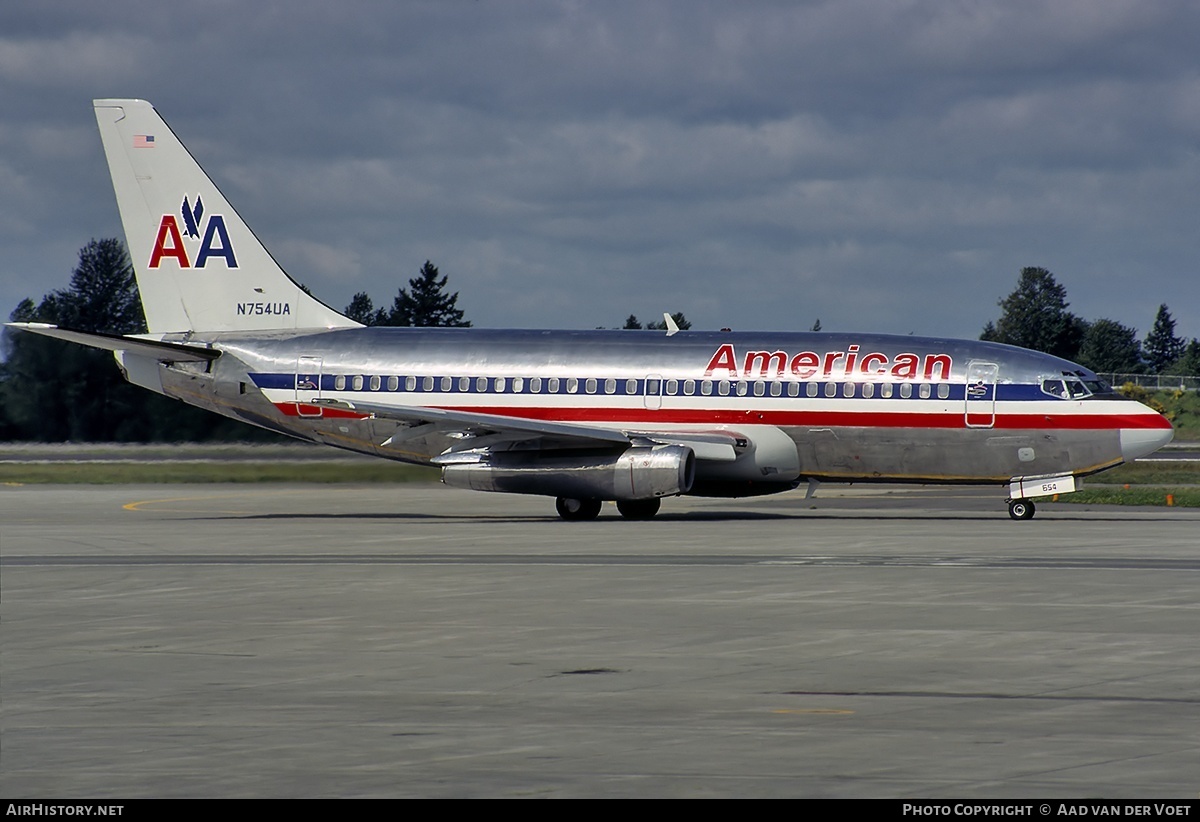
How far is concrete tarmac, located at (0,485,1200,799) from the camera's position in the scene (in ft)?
31.3

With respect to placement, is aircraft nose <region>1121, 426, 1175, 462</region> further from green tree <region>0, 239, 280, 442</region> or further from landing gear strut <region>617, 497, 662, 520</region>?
green tree <region>0, 239, 280, 442</region>

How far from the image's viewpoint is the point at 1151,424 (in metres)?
34.0

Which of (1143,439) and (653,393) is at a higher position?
(653,393)

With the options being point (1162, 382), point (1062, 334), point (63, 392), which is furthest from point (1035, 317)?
point (63, 392)

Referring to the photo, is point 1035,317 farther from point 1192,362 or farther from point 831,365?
point 831,365

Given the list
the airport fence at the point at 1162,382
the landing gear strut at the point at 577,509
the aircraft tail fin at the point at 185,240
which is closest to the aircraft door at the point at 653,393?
the landing gear strut at the point at 577,509

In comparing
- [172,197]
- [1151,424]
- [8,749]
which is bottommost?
[8,749]

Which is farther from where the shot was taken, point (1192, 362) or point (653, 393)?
point (1192, 362)

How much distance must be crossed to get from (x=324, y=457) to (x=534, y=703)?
33361 mm

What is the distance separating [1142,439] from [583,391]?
1291cm

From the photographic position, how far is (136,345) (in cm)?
3847

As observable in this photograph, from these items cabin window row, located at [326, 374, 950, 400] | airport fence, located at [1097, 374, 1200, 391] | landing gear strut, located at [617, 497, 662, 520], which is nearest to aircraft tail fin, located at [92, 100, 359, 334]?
cabin window row, located at [326, 374, 950, 400]
